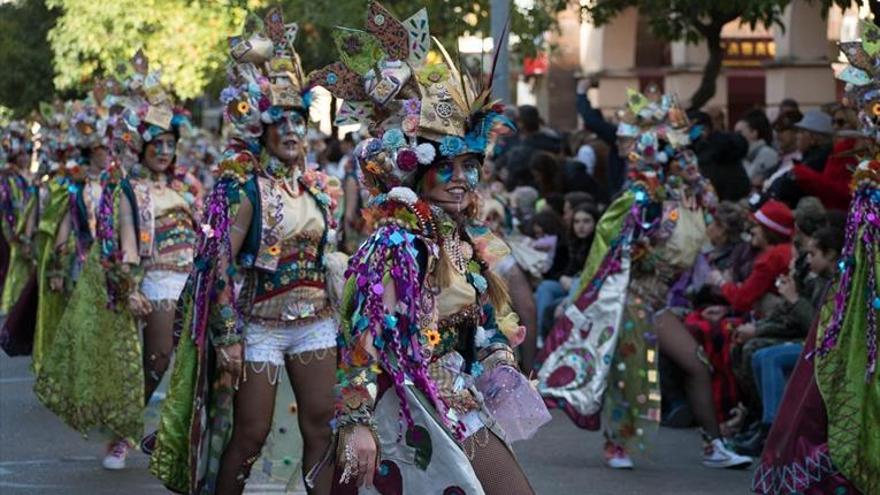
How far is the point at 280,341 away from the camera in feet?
28.4

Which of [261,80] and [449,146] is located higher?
[261,80]

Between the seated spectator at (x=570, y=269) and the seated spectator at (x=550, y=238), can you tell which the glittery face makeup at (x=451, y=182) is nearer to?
the seated spectator at (x=570, y=269)

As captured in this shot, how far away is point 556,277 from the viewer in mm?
15727

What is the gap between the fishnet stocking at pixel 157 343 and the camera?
11094mm

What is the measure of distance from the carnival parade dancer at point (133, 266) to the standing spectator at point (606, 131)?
523cm

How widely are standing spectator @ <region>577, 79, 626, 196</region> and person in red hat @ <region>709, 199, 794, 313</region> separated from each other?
357 centimetres

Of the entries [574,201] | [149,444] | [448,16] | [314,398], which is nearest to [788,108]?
[574,201]

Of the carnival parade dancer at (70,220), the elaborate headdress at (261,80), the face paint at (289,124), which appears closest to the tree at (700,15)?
the carnival parade dancer at (70,220)

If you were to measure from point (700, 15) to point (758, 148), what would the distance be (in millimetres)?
1272

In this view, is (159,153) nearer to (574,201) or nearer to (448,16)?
(574,201)

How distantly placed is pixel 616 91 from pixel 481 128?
70.0 ft

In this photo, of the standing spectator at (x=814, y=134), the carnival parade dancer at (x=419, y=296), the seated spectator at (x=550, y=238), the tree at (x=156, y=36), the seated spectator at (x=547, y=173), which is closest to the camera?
the carnival parade dancer at (x=419, y=296)

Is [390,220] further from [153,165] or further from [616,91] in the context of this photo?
[616,91]

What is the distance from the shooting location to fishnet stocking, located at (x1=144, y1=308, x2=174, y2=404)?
11094mm
